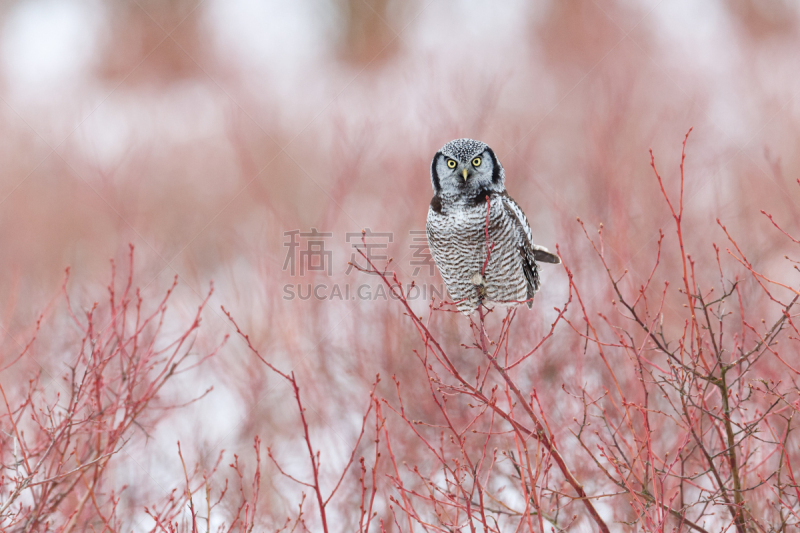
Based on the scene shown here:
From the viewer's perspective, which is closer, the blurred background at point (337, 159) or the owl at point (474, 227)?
the owl at point (474, 227)

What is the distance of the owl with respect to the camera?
14.3 ft

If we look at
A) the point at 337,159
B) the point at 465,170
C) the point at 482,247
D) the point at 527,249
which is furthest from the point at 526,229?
the point at 337,159

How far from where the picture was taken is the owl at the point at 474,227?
436cm

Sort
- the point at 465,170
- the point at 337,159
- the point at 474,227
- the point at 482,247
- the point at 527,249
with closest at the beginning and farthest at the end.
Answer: the point at 465,170
the point at 474,227
the point at 482,247
the point at 527,249
the point at 337,159

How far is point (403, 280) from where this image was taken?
9430mm

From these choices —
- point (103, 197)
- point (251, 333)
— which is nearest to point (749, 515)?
point (251, 333)

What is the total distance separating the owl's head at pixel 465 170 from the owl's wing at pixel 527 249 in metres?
0.27

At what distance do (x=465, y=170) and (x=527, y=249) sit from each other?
1.36 metres

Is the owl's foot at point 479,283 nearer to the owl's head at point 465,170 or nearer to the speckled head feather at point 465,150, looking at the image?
the owl's head at point 465,170

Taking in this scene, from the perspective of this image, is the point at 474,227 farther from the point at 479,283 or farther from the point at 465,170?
the point at 465,170

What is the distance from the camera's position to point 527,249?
17.2 feet

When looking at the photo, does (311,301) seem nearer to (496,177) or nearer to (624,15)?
(496,177)

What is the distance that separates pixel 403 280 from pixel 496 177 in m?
5.01

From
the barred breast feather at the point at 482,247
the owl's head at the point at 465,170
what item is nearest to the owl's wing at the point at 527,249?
the barred breast feather at the point at 482,247
